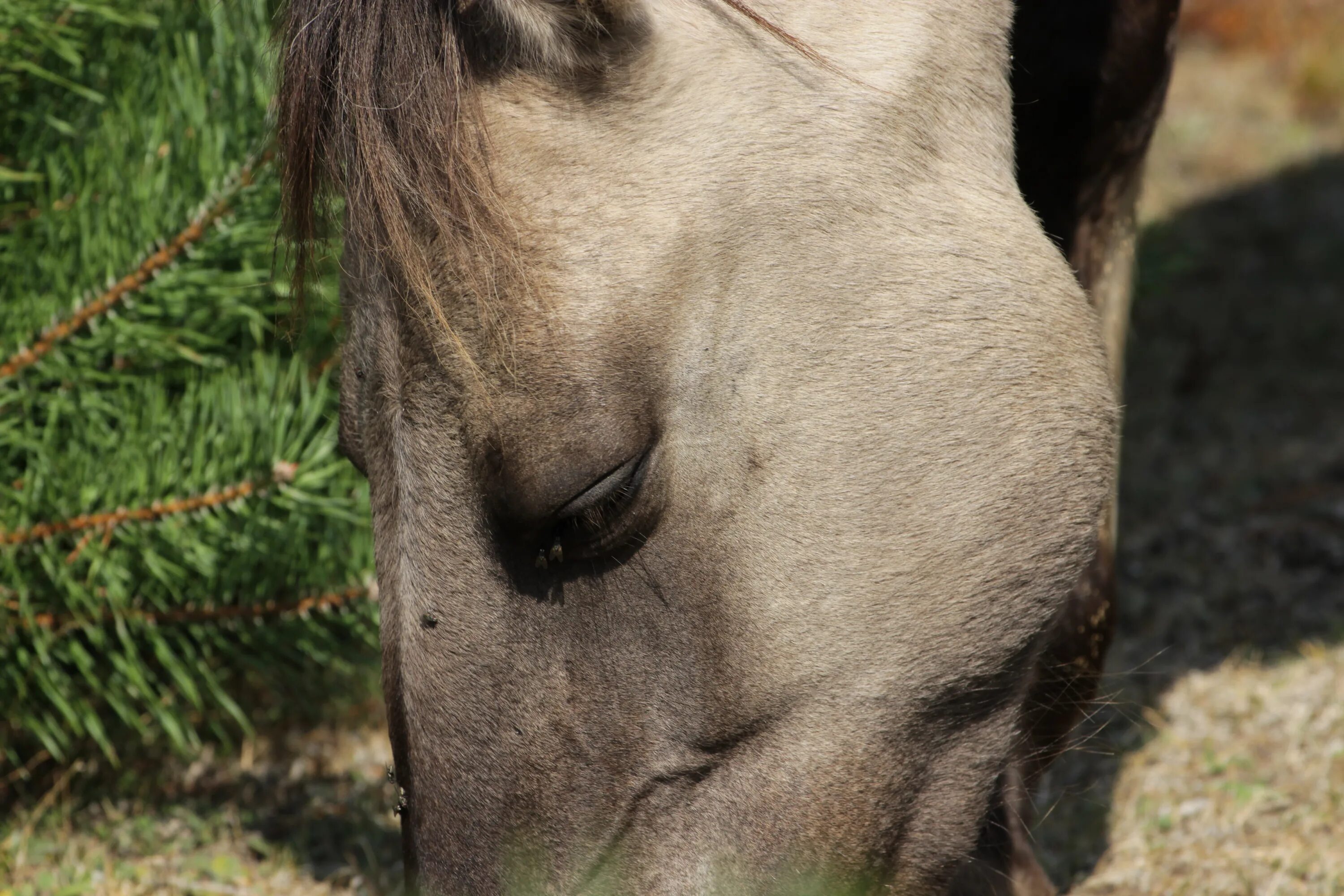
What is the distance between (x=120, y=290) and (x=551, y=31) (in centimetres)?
107

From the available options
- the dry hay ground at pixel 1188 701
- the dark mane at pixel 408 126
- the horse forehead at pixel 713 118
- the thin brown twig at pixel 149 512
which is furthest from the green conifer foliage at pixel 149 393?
the horse forehead at pixel 713 118

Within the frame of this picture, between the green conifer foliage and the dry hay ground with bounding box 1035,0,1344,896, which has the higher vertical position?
the green conifer foliage

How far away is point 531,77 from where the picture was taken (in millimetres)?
1403

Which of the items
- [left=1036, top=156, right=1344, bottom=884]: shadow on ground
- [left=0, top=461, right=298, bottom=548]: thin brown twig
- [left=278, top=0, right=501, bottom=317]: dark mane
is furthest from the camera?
[left=1036, top=156, right=1344, bottom=884]: shadow on ground

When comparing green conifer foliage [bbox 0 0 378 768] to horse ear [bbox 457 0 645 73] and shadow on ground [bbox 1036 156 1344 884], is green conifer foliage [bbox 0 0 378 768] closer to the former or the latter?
horse ear [bbox 457 0 645 73]

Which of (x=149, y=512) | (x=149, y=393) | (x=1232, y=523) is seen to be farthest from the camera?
(x=1232, y=523)

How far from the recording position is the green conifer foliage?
6.73 feet

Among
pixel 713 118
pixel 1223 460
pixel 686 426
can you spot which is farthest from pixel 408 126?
pixel 1223 460

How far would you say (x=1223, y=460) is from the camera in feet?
11.8

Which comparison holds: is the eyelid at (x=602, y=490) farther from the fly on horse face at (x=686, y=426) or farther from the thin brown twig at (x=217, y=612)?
the thin brown twig at (x=217, y=612)

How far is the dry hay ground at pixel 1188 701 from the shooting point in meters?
2.07

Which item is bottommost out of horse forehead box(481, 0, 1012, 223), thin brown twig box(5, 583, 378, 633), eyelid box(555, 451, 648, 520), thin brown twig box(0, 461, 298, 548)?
thin brown twig box(5, 583, 378, 633)

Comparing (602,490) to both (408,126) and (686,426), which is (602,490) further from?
(408,126)

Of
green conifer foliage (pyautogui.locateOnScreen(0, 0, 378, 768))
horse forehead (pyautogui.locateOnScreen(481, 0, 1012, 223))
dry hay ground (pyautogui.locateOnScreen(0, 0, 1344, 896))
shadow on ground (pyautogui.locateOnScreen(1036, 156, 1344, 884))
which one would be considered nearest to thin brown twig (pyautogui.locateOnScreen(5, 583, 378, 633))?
green conifer foliage (pyautogui.locateOnScreen(0, 0, 378, 768))
